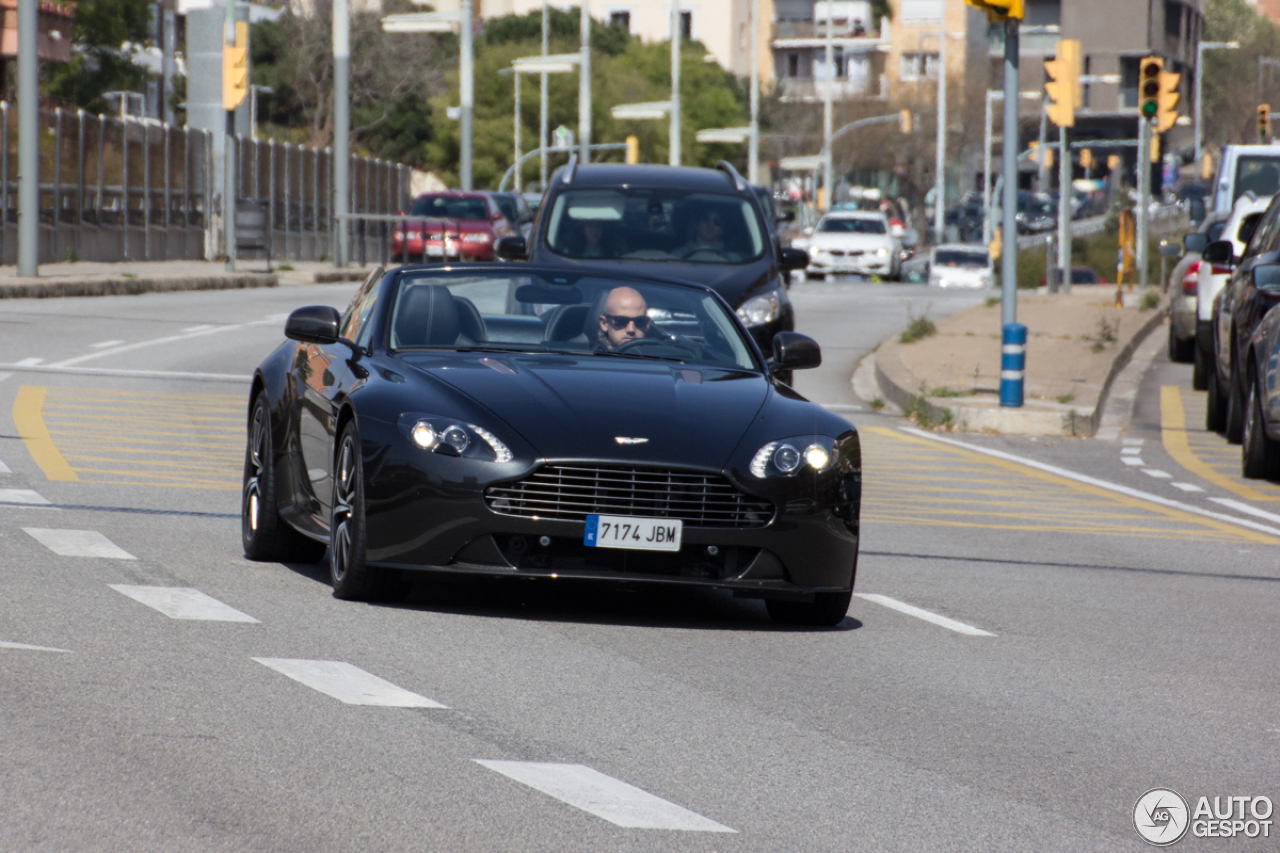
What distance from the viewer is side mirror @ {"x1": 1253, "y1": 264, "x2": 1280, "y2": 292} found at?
550 inches

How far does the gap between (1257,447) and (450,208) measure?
3052cm

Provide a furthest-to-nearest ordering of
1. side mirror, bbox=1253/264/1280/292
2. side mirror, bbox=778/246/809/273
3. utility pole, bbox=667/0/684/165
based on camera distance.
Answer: utility pole, bbox=667/0/684/165
side mirror, bbox=778/246/809/273
side mirror, bbox=1253/264/1280/292

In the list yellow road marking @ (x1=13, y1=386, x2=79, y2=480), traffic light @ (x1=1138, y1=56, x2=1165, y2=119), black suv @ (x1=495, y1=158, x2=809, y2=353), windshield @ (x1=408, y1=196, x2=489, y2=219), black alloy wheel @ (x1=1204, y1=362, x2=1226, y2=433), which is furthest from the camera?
windshield @ (x1=408, y1=196, x2=489, y2=219)

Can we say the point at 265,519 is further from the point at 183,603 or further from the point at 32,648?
the point at 32,648

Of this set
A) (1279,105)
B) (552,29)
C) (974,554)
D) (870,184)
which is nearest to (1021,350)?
(974,554)

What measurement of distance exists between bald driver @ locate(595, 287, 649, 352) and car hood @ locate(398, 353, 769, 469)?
32cm

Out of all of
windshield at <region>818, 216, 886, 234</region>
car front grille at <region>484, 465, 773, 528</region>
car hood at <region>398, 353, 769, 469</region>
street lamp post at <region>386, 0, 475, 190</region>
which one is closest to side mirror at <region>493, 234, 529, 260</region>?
car hood at <region>398, 353, 769, 469</region>

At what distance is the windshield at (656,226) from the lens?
55.6ft

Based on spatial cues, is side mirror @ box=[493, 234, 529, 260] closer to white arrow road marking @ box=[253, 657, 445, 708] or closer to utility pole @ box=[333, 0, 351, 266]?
white arrow road marking @ box=[253, 657, 445, 708]

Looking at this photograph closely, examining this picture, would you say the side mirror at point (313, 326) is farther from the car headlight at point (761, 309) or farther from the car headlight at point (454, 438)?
the car headlight at point (761, 309)

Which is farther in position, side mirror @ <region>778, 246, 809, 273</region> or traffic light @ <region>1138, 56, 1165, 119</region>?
traffic light @ <region>1138, 56, 1165, 119</region>

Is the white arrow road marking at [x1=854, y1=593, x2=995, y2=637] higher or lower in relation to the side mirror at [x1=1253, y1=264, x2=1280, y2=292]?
lower

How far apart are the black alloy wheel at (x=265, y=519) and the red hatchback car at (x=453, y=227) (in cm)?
3174

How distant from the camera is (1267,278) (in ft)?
46.2
